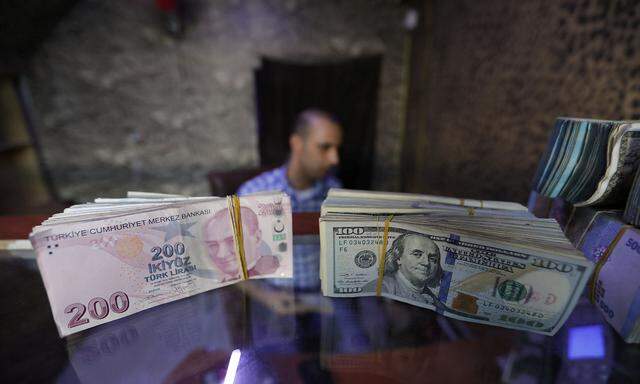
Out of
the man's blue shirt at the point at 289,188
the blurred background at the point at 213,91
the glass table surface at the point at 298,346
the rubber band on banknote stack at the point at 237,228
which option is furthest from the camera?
the blurred background at the point at 213,91

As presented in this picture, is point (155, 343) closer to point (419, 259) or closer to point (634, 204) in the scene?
point (419, 259)

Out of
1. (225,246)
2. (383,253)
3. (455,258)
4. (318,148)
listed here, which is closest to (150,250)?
(225,246)

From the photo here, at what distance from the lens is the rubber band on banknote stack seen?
0.59m

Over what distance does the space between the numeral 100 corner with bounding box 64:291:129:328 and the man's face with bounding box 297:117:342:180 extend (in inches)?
50.3

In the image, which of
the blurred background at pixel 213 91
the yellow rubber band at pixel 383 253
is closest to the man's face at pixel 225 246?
the yellow rubber band at pixel 383 253

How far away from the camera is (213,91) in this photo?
250 centimetres

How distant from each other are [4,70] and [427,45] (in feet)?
9.55

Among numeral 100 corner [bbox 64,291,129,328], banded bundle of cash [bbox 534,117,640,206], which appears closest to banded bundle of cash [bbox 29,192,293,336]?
numeral 100 corner [bbox 64,291,129,328]

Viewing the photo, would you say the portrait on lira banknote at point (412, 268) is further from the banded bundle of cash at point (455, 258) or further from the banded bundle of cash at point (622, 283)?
the banded bundle of cash at point (622, 283)

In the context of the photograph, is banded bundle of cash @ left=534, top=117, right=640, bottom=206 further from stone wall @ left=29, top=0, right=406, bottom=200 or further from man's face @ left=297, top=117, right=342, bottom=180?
stone wall @ left=29, top=0, right=406, bottom=200

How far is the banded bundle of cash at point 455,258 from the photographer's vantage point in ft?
1.65

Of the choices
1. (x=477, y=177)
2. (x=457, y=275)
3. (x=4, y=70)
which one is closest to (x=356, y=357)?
(x=457, y=275)

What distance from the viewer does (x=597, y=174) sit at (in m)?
0.55

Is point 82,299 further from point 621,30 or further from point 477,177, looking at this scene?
point 477,177
